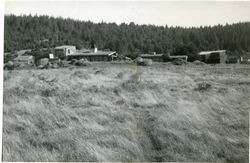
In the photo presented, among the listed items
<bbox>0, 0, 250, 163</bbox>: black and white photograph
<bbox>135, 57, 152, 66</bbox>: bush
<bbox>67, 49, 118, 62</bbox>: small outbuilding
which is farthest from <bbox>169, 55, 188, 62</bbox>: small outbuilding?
<bbox>67, 49, 118, 62</bbox>: small outbuilding

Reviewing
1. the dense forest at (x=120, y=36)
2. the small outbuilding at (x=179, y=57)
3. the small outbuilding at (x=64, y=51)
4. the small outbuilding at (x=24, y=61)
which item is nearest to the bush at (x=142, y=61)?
A: the dense forest at (x=120, y=36)

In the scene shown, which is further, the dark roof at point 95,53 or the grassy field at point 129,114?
the dark roof at point 95,53

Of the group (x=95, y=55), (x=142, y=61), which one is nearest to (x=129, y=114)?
(x=142, y=61)

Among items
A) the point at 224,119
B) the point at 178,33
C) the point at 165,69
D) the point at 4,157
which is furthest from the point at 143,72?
the point at 4,157

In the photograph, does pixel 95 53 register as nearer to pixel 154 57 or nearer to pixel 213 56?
pixel 154 57

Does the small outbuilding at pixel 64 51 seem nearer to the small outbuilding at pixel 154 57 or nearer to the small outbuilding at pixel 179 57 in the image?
the small outbuilding at pixel 154 57

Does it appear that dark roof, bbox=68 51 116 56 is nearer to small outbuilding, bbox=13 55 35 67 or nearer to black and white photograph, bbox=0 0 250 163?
black and white photograph, bbox=0 0 250 163
